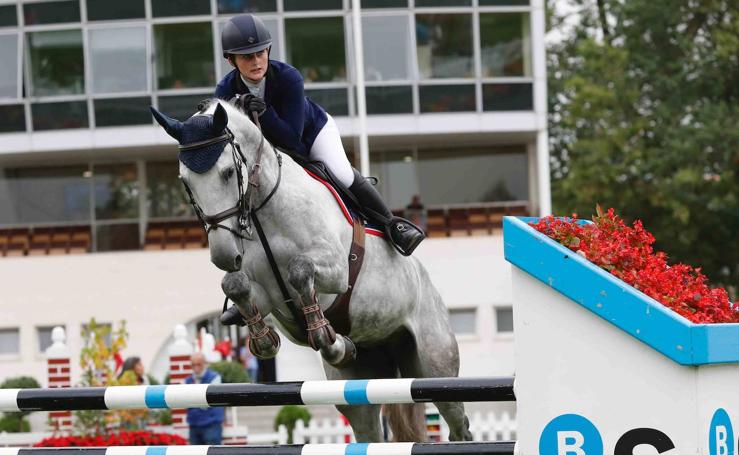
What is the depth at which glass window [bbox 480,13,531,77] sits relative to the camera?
27266 millimetres

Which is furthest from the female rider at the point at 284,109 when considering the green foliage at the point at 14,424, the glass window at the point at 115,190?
the glass window at the point at 115,190

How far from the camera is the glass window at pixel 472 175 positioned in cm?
2806

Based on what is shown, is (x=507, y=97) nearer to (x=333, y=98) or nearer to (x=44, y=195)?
(x=333, y=98)

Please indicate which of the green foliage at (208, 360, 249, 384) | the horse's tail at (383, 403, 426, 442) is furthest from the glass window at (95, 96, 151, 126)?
the horse's tail at (383, 403, 426, 442)

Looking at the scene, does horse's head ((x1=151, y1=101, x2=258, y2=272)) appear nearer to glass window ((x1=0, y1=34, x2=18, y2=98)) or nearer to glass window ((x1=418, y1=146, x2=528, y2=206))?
glass window ((x1=418, y1=146, x2=528, y2=206))

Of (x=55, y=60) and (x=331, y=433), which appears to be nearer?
(x=331, y=433)

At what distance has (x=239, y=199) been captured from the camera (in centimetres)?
501

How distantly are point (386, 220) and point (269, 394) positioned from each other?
6.52 feet

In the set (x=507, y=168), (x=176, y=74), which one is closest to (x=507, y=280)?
(x=507, y=168)

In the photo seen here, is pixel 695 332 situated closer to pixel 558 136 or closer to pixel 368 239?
pixel 368 239

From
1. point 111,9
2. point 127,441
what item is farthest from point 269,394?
point 111,9

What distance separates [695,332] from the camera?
3.43 meters

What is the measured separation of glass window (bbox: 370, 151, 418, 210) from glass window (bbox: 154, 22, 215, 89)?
4017 mm

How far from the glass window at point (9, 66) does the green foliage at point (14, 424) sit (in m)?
10.2
